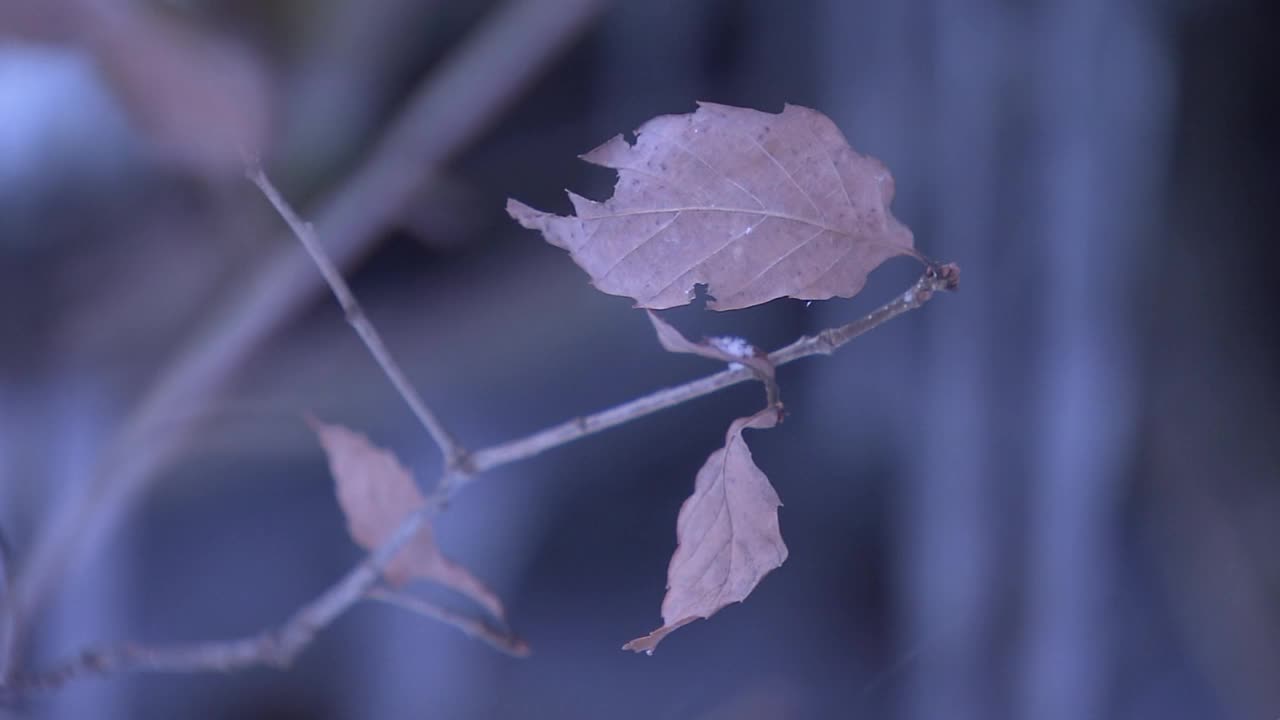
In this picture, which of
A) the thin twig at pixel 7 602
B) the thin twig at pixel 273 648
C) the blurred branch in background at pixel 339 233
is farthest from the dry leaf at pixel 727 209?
the blurred branch in background at pixel 339 233

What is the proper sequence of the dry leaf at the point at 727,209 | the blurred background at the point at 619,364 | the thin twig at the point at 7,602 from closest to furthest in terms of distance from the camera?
the dry leaf at the point at 727,209
the thin twig at the point at 7,602
the blurred background at the point at 619,364

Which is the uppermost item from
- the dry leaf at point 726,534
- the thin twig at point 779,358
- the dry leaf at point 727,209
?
the dry leaf at point 727,209

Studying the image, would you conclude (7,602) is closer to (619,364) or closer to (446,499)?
(446,499)

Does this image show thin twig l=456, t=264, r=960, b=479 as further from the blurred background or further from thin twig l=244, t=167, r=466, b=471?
the blurred background

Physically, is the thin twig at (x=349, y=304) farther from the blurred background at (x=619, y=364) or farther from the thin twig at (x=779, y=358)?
the blurred background at (x=619, y=364)

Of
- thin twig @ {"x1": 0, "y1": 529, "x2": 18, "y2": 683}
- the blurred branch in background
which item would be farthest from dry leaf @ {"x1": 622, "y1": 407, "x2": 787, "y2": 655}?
the blurred branch in background

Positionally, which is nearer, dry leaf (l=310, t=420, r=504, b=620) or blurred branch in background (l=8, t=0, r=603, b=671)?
dry leaf (l=310, t=420, r=504, b=620)

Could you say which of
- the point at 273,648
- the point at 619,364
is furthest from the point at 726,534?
the point at 619,364

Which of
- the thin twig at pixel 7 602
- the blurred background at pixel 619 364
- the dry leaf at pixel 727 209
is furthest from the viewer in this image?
the blurred background at pixel 619 364

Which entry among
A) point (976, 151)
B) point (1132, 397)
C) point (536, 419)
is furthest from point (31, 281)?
point (1132, 397)
